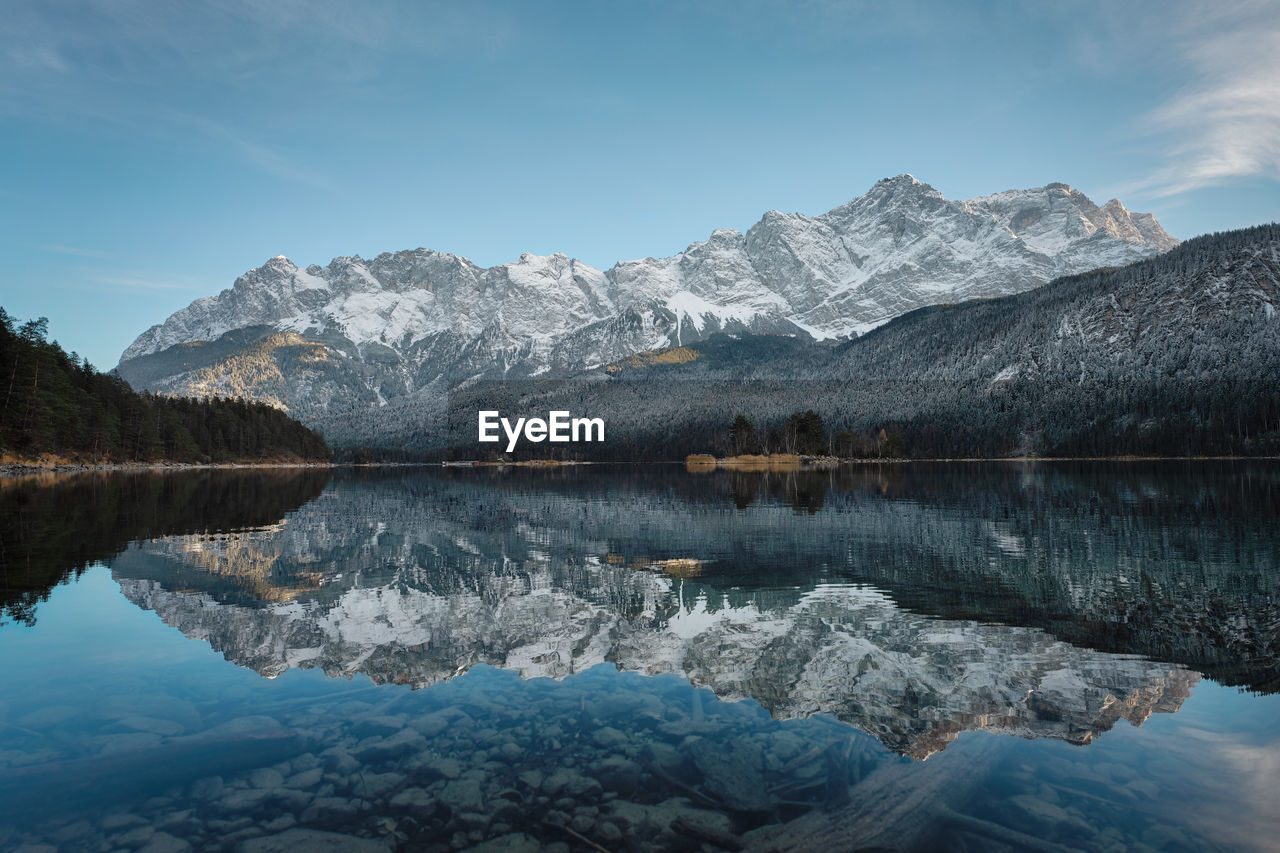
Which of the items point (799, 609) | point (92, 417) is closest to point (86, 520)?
point (799, 609)

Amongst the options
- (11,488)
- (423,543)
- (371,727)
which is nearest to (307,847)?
(371,727)

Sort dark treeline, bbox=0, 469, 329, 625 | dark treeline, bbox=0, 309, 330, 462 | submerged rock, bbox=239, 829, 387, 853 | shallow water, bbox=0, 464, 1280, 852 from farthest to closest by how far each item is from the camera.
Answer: dark treeline, bbox=0, 309, 330, 462
dark treeline, bbox=0, 469, 329, 625
shallow water, bbox=0, 464, 1280, 852
submerged rock, bbox=239, 829, 387, 853

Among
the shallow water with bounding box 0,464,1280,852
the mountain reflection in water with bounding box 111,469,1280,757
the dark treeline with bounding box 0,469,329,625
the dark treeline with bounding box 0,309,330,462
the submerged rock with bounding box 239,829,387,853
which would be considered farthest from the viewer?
the dark treeline with bounding box 0,309,330,462

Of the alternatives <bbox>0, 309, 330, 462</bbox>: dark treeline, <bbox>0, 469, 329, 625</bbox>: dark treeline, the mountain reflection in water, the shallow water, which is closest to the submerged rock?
the shallow water

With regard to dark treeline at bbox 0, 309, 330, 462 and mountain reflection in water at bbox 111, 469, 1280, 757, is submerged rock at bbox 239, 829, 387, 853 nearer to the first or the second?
mountain reflection in water at bbox 111, 469, 1280, 757

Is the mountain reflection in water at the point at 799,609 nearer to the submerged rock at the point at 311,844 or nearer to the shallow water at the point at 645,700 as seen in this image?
the shallow water at the point at 645,700

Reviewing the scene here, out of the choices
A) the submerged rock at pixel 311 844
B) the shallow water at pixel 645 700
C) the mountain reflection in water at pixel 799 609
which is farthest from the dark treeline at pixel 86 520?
the submerged rock at pixel 311 844

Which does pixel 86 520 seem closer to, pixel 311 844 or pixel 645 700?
pixel 645 700
